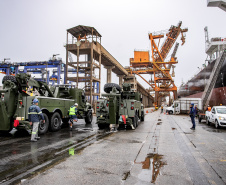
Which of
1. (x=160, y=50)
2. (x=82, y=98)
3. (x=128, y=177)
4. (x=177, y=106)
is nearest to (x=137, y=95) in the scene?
(x=82, y=98)

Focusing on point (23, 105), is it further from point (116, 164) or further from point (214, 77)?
point (214, 77)

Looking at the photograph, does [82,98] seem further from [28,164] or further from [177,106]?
[177,106]

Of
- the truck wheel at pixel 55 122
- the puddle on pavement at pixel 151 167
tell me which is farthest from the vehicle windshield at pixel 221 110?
the truck wheel at pixel 55 122

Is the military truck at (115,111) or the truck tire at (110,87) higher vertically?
the truck tire at (110,87)

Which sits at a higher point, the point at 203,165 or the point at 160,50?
the point at 160,50

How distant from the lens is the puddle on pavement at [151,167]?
12.0ft

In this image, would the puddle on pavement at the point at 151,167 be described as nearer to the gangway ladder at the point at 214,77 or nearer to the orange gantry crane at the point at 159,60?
the gangway ladder at the point at 214,77

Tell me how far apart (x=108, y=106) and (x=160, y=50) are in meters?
34.7

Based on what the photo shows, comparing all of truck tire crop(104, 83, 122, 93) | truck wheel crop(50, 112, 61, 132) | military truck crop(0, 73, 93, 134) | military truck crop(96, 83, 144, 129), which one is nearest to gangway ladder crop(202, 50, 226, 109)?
truck tire crop(104, 83, 122, 93)

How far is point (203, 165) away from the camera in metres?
4.42

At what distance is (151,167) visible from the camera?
14.0 ft

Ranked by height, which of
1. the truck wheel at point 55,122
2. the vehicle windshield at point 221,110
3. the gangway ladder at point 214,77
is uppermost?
the gangway ladder at point 214,77

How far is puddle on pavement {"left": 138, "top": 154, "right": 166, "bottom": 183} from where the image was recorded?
144 inches

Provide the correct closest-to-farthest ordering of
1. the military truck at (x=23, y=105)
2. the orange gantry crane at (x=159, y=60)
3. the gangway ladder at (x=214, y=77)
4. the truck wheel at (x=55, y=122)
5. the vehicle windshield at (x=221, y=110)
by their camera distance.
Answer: the military truck at (x=23, y=105) < the truck wheel at (x=55, y=122) < the vehicle windshield at (x=221, y=110) < the gangway ladder at (x=214, y=77) < the orange gantry crane at (x=159, y=60)
